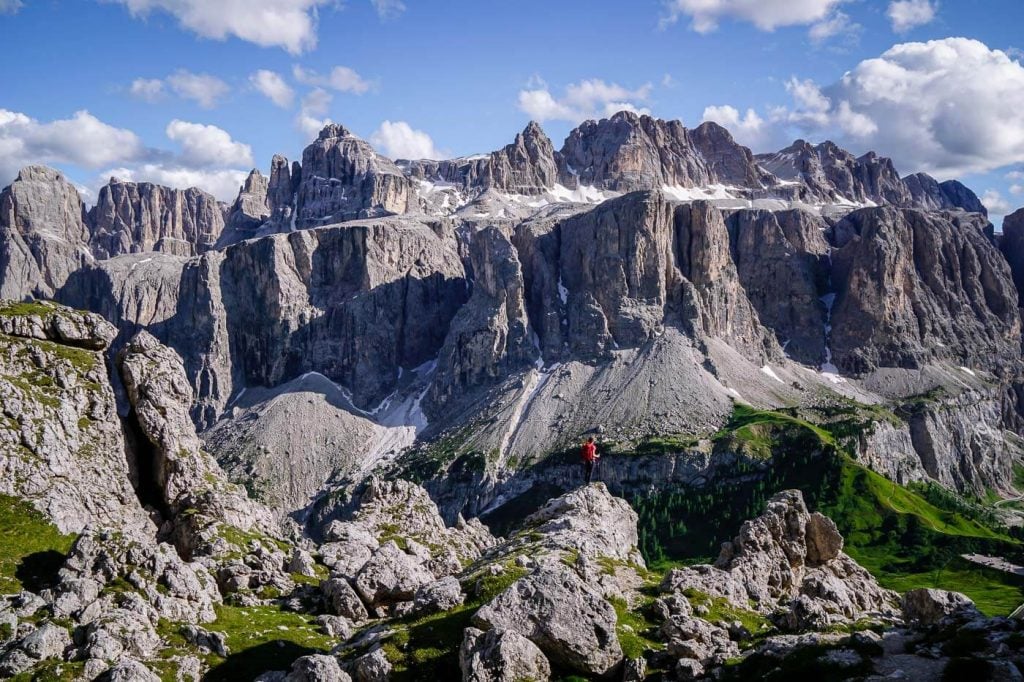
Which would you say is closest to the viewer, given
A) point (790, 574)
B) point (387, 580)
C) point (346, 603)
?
point (346, 603)

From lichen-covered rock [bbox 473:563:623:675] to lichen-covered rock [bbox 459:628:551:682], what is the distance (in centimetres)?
90

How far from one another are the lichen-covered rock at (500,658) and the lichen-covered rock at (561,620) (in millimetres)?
903

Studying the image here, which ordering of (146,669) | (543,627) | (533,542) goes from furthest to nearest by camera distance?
(533,542) → (146,669) → (543,627)

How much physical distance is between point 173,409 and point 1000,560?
161m

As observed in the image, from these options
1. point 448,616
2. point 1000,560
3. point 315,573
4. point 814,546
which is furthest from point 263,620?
point 1000,560

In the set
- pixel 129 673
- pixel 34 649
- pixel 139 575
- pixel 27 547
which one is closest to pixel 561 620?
pixel 129 673

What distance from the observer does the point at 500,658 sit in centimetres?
3612

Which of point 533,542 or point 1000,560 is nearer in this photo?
point 533,542

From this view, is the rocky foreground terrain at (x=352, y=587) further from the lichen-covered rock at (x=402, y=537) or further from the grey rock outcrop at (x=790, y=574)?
the lichen-covered rock at (x=402, y=537)

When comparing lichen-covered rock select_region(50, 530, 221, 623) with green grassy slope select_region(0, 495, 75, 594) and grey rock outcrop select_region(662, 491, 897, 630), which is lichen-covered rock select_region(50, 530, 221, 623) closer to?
green grassy slope select_region(0, 495, 75, 594)

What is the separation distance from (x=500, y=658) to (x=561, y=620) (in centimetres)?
440

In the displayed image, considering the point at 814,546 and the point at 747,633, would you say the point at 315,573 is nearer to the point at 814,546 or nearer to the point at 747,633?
the point at 747,633

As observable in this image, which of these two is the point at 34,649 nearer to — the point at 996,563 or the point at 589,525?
the point at 589,525

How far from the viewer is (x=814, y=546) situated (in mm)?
68375
